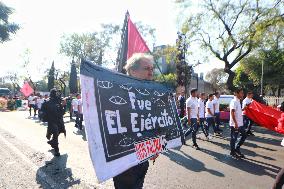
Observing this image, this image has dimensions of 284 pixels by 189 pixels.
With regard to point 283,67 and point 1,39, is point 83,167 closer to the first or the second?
point 1,39

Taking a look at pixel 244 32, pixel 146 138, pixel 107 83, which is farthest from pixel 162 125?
pixel 244 32

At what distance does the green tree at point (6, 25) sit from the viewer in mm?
12781

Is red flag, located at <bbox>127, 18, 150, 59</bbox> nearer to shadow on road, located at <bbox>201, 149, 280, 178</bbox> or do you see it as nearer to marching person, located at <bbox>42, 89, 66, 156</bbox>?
shadow on road, located at <bbox>201, 149, 280, 178</bbox>

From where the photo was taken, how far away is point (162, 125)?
10.5 feet

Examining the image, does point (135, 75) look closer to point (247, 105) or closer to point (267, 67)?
point (247, 105)

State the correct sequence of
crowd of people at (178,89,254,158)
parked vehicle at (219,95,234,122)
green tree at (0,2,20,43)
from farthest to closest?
1. parked vehicle at (219,95,234,122)
2. green tree at (0,2,20,43)
3. crowd of people at (178,89,254,158)

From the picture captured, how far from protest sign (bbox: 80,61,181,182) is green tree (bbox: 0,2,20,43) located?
1138 cm

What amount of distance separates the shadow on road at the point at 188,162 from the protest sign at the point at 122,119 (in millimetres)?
3919

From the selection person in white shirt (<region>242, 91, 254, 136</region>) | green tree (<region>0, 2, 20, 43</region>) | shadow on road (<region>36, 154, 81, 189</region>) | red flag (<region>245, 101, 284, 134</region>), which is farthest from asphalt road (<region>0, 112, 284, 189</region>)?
green tree (<region>0, 2, 20, 43</region>)

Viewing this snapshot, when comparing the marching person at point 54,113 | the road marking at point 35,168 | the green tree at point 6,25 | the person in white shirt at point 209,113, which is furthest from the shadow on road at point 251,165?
the green tree at point 6,25

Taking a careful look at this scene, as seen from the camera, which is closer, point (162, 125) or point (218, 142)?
point (162, 125)

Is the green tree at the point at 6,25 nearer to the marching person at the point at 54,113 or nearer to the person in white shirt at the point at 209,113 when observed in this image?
the marching person at the point at 54,113

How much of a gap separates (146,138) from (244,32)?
21.9 metres

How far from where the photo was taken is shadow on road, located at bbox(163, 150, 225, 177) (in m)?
7.06
